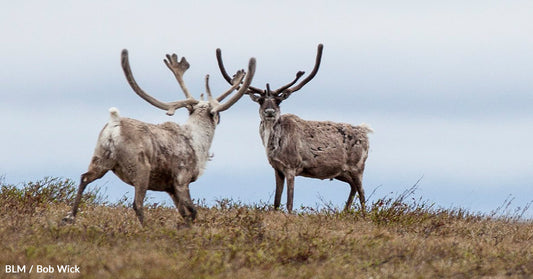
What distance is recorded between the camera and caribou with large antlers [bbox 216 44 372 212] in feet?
44.4

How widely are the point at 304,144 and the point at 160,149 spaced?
196 inches

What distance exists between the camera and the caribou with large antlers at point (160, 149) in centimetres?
880

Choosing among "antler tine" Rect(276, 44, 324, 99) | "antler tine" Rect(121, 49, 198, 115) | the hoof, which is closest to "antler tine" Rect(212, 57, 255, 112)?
"antler tine" Rect(121, 49, 198, 115)

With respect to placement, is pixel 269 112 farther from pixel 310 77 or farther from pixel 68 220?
pixel 68 220

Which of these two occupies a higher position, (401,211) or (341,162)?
(341,162)

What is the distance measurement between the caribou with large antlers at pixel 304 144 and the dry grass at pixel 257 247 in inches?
76.2

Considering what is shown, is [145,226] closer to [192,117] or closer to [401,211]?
[192,117]

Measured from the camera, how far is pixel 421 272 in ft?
25.8

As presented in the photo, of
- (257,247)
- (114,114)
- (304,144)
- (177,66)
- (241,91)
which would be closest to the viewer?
(257,247)

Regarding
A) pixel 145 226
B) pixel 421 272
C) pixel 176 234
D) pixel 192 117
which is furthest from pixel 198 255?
pixel 192 117

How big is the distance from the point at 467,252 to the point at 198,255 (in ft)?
10.8

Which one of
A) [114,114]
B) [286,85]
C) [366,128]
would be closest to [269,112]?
[286,85]

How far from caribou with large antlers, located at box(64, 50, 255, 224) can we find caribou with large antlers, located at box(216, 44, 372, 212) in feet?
9.07

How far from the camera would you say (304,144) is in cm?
1381
